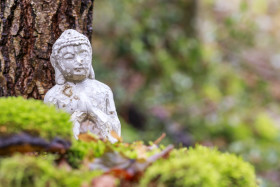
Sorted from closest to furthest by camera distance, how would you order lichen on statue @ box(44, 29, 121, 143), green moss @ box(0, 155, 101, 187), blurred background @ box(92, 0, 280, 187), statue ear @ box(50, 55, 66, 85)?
green moss @ box(0, 155, 101, 187) → lichen on statue @ box(44, 29, 121, 143) → statue ear @ box(50, 55, 66, 85) → blurred background @ box(92, 0, 280, 187)

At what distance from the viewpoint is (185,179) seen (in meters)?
1.56

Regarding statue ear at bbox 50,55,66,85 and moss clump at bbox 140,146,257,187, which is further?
statue ear at bbox 50,55,66,85

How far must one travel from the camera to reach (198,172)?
1.58 m

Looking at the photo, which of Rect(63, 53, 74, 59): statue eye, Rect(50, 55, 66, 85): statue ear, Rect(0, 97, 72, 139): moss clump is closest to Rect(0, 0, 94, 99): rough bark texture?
Rect(50, 55, 66, 85): statue ear

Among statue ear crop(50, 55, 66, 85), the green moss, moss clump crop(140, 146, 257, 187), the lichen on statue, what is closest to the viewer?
the green moss

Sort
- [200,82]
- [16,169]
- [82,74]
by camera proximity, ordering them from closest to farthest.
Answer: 1. [16,169]
2. [82,74]
3. [200,82]

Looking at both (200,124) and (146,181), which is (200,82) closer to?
(200,124)

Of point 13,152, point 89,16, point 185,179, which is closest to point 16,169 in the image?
point 13,152

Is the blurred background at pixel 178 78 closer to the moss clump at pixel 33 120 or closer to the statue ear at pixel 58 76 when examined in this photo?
the statue ear at pixel 58 76

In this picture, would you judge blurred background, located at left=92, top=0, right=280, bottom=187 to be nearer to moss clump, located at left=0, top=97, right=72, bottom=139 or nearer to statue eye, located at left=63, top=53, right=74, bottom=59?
statue eye, located at left=63, top=53, right=74, bottom=59

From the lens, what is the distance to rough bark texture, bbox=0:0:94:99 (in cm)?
282

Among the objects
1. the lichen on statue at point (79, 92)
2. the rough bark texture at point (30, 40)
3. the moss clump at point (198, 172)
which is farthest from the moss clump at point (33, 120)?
the rough bark texture at point (30, 40)

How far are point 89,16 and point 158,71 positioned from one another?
14.3 feet

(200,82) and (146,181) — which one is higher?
(146,181)
